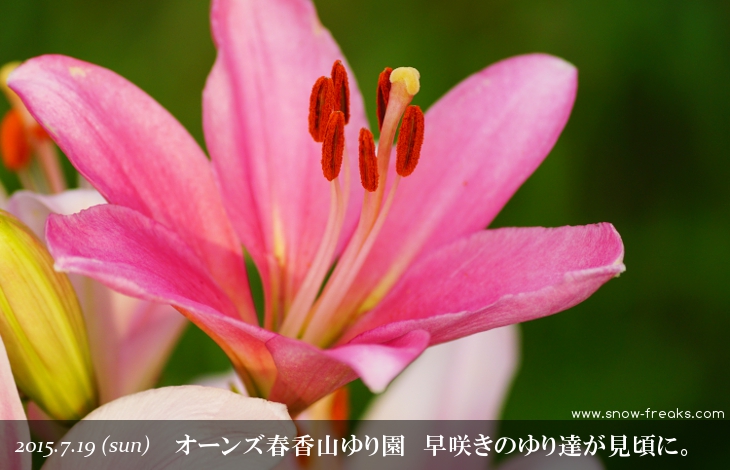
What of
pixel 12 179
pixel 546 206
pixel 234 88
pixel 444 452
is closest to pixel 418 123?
pixel 234 88

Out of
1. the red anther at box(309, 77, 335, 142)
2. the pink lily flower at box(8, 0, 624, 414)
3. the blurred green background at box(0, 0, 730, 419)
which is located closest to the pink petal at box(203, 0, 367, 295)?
the pink lily flower at box(8, 0, 624, 414)

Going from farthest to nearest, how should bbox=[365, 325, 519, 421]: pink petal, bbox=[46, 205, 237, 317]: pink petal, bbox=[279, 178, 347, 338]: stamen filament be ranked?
bbox=[365, 325, 519, 421]: pink petal → bbox=[279, 178, 347, 338]: stamen filament → bbox=[46, 205, 237, 317]: pink petal

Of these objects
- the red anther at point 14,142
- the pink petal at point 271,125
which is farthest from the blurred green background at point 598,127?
the pink petal at point 271,125

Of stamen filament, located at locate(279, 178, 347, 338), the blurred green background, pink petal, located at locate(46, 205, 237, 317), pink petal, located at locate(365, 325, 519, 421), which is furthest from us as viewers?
the blurred green background

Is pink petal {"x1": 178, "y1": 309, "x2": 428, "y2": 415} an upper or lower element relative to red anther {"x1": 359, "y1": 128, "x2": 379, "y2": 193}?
lower

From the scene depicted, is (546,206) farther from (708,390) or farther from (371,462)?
(371,462)

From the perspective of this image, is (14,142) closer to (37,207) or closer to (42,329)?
(37,207)

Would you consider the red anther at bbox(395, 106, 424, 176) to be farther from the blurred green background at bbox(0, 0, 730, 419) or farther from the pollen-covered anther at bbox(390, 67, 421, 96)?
the blurred green background at bbox(0, 0, 730, 419)
